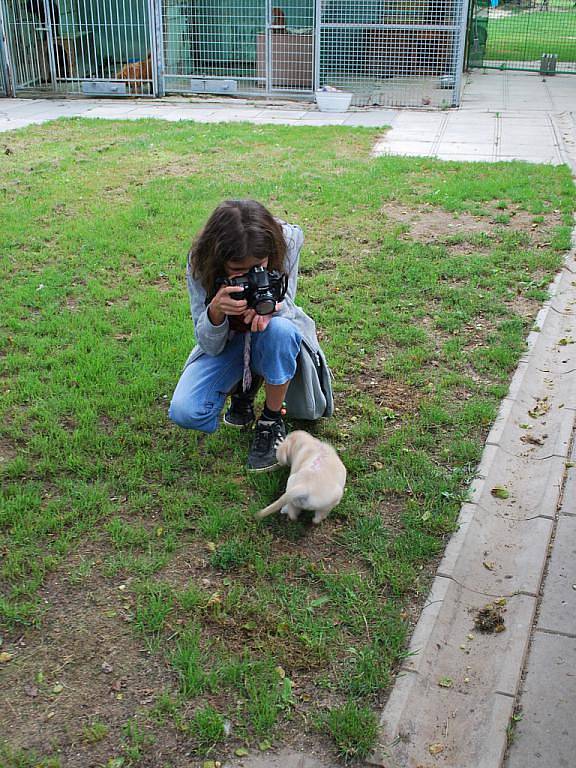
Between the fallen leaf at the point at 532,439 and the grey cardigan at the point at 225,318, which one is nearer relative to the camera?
the grey cardigan at the point at 225,318

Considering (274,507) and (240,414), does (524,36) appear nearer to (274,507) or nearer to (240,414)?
(240,414)

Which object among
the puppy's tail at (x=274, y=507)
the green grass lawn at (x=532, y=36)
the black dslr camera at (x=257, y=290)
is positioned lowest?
the puppy's tail at (x=274, y=507)

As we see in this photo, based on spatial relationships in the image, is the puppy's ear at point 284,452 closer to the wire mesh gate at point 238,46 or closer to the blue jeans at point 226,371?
the blue jeans at point 226,371

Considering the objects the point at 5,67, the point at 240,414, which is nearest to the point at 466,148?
the point at 240,414

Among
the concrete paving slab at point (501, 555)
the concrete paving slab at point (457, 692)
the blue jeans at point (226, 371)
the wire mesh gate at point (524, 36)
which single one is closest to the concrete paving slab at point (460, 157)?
the blue jeans at point (226, 371)

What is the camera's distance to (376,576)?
123 inches

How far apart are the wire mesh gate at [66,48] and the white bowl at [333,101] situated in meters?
3.31

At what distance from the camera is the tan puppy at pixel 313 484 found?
10.7 feet

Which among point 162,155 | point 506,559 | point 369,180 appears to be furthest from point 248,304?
point 162,155

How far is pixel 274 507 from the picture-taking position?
3326 mm

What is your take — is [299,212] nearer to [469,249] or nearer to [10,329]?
[469,249]

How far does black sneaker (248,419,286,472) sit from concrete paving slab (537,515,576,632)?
4.41 ft

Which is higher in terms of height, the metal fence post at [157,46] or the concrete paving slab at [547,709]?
the metal fence post at [157,46]

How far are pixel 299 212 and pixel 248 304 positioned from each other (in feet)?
13.2
